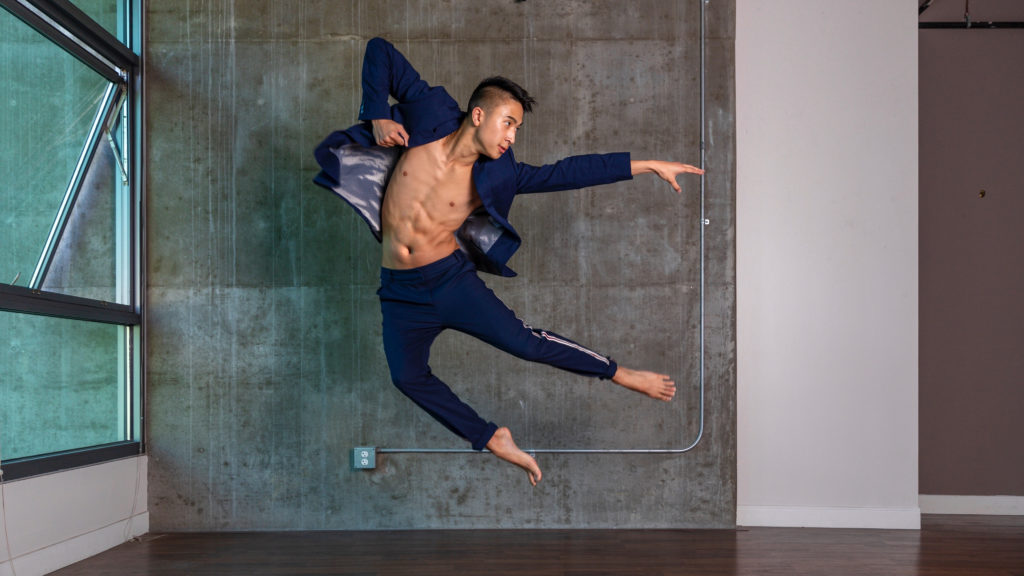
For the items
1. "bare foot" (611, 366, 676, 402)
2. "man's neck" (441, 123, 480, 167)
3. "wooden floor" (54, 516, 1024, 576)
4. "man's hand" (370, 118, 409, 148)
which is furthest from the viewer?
"wooden floor" (54, 516, 1024, 576)

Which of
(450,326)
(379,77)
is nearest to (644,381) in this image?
(450,326)

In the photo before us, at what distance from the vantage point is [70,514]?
4.13 metres

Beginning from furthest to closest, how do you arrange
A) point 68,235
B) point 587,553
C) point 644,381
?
1. point 68,235
2. point 587,553
3. point 644,381

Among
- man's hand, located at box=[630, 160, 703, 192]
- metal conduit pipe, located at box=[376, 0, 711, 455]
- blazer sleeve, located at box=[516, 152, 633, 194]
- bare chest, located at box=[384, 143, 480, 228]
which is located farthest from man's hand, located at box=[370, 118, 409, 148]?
metal conduit pipe, located at box=[376, 0, 711, 455]

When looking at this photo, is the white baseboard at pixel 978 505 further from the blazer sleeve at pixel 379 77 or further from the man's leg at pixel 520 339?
the blazer sleeve at pixel 379 77

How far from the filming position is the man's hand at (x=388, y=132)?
11.7 ft

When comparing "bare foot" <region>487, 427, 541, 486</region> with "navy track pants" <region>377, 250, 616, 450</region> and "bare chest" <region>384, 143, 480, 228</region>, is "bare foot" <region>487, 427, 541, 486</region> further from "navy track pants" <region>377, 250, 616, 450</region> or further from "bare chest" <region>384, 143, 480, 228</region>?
"bare chest" <region>384, 143, 480, 228</region>

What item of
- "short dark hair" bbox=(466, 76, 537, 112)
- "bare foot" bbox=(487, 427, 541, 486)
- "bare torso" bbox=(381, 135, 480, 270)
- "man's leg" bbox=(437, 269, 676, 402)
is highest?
"short dark hair" bbox=(466, 76, 537, 112)

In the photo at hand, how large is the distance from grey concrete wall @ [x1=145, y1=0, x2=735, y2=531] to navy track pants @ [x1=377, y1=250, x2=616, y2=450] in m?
1.18

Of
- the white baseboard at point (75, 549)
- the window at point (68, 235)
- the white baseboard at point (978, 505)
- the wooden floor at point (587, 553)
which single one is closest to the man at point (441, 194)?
the wooden floor at point (587, 553)

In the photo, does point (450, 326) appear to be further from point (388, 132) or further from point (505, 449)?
point (388, 132)

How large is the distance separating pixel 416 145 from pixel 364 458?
Result: 2028 mm

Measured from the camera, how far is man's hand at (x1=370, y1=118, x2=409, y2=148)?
357 centimetres

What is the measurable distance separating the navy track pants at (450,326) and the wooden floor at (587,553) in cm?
71
